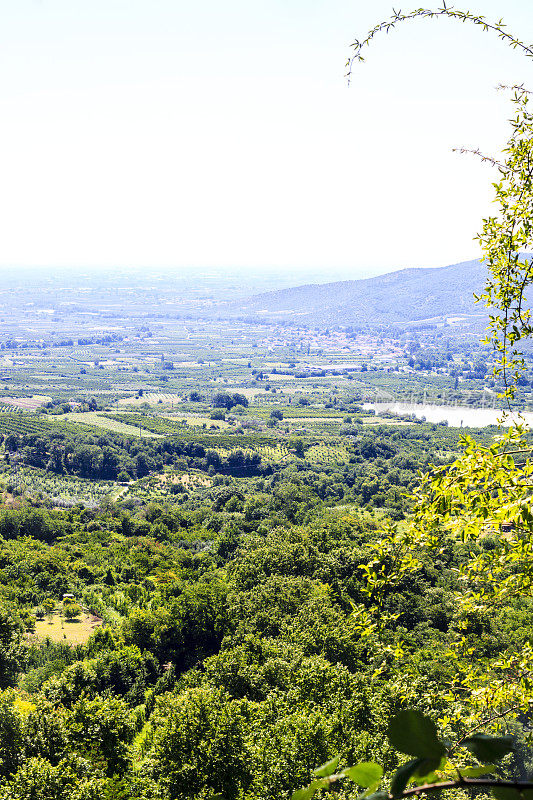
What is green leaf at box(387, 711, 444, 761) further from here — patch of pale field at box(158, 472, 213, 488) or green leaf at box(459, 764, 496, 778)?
patch of pale field at box(158, 472, 213, 488)

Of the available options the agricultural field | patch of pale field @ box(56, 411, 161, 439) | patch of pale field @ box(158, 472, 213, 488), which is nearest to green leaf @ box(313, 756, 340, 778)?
the agricultural field

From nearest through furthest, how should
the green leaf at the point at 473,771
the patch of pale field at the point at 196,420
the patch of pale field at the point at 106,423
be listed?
the green leaf at the point at 473,771, the patch of pale field at the point at 106,423, the patch of pale field at the point at 196,420

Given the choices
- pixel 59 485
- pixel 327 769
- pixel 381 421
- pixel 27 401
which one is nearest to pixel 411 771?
pixel 327 769

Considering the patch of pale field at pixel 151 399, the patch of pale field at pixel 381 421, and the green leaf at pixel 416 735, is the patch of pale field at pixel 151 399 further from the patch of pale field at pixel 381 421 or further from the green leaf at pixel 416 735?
the green leaf at pixel 416 735

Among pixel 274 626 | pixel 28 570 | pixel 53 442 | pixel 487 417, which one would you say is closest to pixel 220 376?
pixel 487 417

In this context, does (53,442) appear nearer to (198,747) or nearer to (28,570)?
(28,570)

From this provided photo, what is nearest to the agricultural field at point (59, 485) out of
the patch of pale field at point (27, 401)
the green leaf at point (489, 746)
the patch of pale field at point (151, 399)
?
the patch of pale field at point (27, 401)
